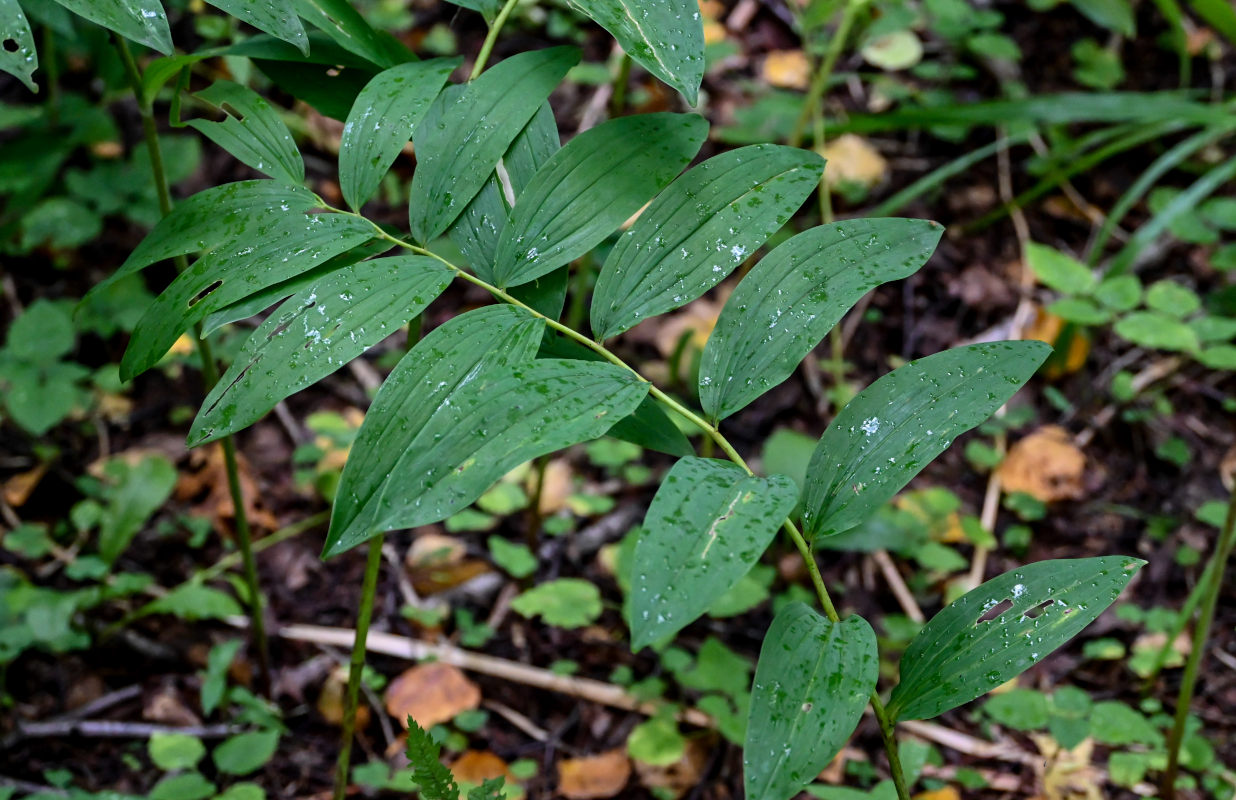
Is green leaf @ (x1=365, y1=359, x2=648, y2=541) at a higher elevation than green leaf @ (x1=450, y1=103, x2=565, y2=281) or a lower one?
lower

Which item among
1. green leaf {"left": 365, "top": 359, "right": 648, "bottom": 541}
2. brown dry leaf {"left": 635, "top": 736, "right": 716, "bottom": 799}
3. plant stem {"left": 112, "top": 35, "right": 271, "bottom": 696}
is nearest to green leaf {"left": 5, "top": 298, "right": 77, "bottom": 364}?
plant stem {"left": 112, "top": 35, "right": 271, "bottom": 696}

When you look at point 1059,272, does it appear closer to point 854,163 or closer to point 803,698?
point 854,163

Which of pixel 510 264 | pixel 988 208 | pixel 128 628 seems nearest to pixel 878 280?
pixel 510 264

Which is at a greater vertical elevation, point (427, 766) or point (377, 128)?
point (377, 128)

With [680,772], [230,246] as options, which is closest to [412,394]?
[230,246]

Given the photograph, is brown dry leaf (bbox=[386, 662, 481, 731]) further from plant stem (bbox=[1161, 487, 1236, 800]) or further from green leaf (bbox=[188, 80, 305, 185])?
plant stem (bbox=[1161, 487, 1236, 800])

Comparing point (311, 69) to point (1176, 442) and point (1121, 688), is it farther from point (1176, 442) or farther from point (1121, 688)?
point (1176, 442)
